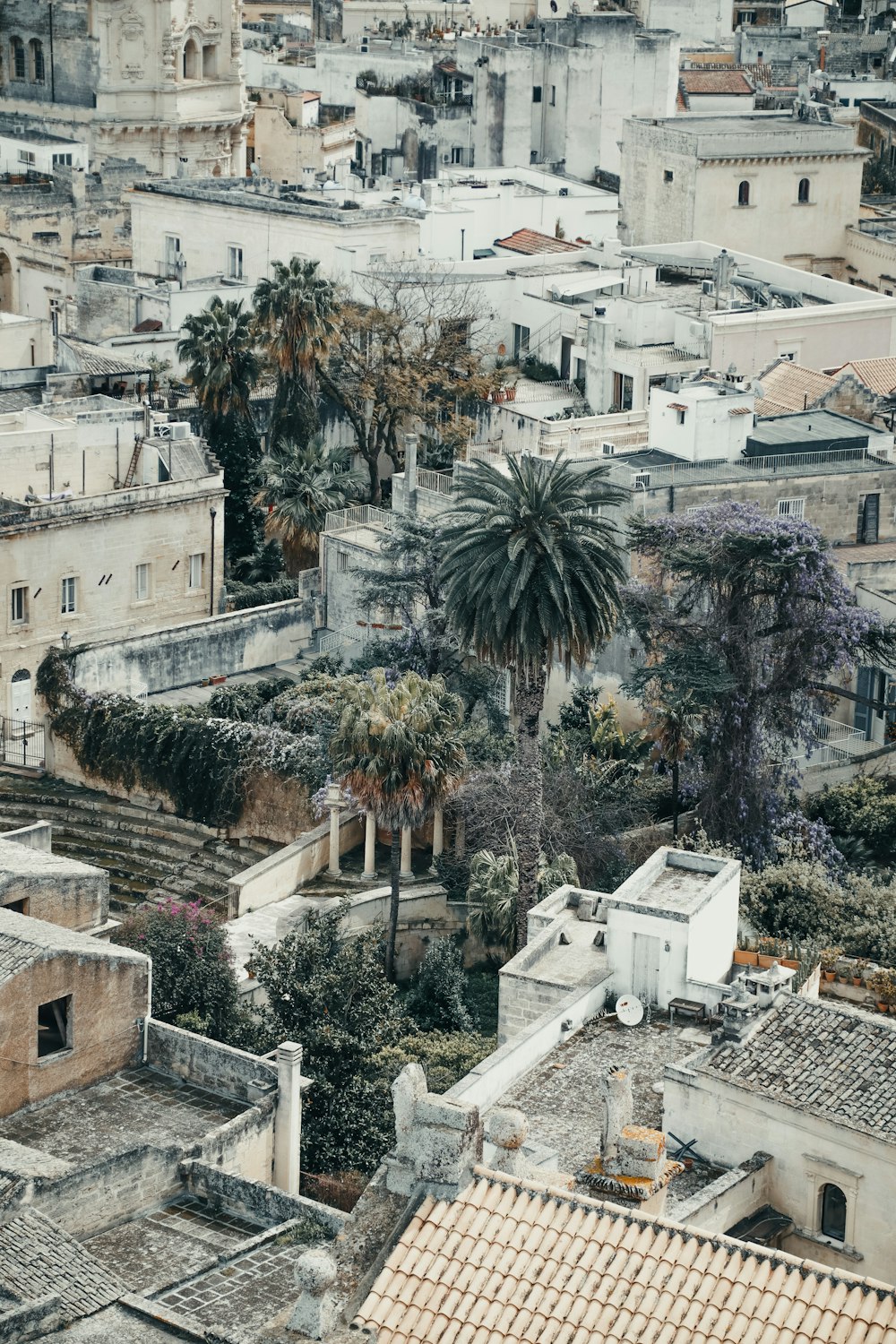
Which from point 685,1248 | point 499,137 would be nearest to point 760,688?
point 685,1248

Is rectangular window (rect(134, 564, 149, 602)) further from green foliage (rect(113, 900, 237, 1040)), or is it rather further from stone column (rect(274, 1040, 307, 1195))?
stone column (rect(274, 1040, 307, 1195))

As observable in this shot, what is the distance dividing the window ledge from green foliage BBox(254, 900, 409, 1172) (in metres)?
10.2

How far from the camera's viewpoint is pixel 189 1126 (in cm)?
3894

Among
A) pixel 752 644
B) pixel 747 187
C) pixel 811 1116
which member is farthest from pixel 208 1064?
pixel 747 187

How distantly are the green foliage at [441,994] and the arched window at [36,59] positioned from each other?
69983mm

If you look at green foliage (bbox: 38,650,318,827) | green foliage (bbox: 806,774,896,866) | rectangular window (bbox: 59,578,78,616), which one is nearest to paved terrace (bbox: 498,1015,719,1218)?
green foliage (bbox: 806,774,896,866)

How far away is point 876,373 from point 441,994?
85.2 ft

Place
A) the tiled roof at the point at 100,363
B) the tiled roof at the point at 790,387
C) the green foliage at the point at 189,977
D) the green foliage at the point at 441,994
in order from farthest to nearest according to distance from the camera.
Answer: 1. the tiled roof at the point at 100,363
2. the tiled roof at the point at 790,387
3. the green foliage at the point at 441,994
4. the green foliage at the point at 189,977

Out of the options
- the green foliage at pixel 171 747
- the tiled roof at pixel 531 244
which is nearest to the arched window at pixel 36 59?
the tiled roof at pixel 531 244

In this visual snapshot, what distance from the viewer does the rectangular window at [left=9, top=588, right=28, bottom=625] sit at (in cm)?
6269

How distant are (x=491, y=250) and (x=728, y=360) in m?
14.0

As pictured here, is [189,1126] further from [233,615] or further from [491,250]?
[491,250]

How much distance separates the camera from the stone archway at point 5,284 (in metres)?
95.4

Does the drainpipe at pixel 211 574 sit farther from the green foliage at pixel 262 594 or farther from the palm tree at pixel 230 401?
the palm tree at pixel 230 401
